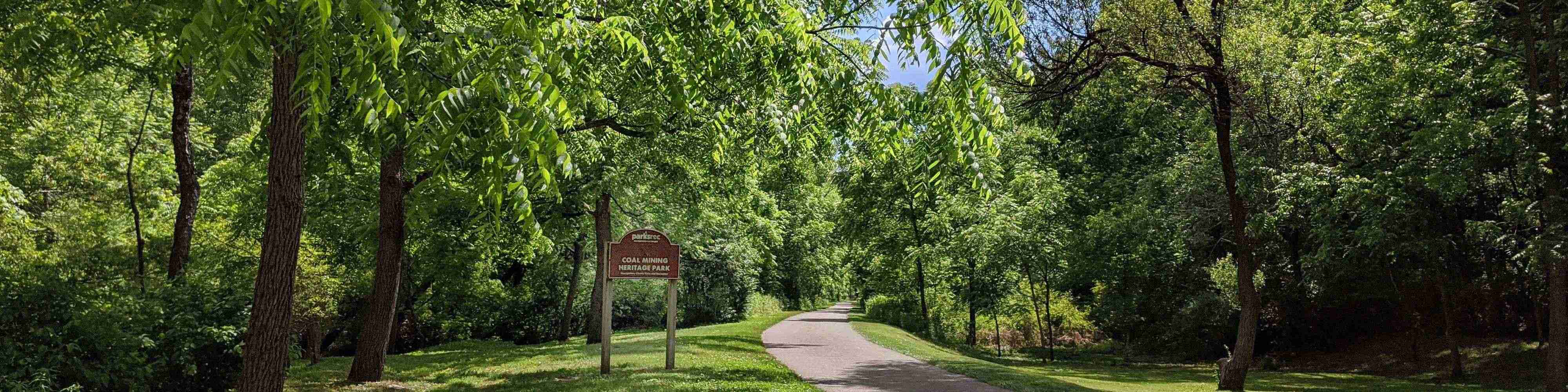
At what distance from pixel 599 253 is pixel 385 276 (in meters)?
9.70

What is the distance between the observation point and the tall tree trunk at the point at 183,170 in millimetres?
13959

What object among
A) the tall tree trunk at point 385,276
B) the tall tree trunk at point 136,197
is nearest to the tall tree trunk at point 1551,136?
the tall tree trunk at point 385,276

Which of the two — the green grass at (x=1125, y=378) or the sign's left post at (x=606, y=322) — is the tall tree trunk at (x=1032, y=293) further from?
the sign's left post at (x=606, y=322)

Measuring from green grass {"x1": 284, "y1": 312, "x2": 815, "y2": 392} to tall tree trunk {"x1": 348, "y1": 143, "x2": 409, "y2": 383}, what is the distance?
37 centimetres

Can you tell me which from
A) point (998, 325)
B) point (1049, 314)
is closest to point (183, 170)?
point (1049, 314)

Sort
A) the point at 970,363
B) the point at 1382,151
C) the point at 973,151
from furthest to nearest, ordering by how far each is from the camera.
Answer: the point at 970,363 → the point at 1382,151 → the point at 973,151

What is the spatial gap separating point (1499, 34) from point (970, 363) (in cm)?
1124

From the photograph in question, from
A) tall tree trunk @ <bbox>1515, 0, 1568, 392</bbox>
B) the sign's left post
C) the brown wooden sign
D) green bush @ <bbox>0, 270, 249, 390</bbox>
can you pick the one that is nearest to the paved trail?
the brown wooden sign

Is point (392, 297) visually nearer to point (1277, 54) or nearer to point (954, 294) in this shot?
point (1277, 54)

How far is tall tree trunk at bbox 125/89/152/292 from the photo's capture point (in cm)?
1555

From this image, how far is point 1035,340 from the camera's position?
1384 inches

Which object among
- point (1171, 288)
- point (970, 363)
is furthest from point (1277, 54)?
point (1171, 288)

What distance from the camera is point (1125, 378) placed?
2014 cm

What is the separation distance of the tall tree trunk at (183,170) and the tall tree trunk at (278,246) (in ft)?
29.3
